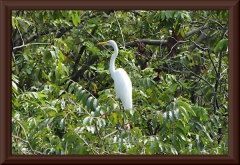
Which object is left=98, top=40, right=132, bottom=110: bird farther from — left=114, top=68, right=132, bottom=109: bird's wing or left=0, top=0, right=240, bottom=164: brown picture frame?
left=0, top=0, right=240, bottom=164: brown picture frame

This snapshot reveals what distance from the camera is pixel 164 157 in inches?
97.0

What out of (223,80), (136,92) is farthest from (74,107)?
(223,80)

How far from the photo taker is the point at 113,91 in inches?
183

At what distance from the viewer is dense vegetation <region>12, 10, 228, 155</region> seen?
3.23 metres

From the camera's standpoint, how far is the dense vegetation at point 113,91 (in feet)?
10.6
